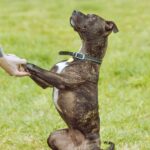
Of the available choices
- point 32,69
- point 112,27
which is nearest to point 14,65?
point 32,69

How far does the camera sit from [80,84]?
572 centimetres

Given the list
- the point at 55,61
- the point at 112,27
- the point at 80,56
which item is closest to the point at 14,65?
the point at 80,56

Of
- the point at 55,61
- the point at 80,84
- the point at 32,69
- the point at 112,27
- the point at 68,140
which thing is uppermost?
→ the point at 112,27

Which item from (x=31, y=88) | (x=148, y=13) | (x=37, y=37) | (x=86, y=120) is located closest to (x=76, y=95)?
(x=86, y=120)

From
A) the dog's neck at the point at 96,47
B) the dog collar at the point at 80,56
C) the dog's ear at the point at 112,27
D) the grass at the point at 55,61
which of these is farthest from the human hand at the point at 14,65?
the grass at the point at 55,61

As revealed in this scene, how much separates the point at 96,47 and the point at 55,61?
5.49 meters

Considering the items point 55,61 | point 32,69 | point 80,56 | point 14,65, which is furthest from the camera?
point 55,61

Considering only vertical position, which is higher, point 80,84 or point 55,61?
point 80,84

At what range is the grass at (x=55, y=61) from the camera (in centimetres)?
778

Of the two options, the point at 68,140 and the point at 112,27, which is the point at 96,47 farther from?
the point at 68,140

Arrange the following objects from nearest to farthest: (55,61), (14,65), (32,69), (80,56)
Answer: (32,69), (14,65), (80,56), (55,61)

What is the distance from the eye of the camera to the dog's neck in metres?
5.86

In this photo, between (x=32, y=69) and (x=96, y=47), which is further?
(x=96, y=47)

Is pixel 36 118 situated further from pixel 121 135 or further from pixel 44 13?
pixel 44 13
